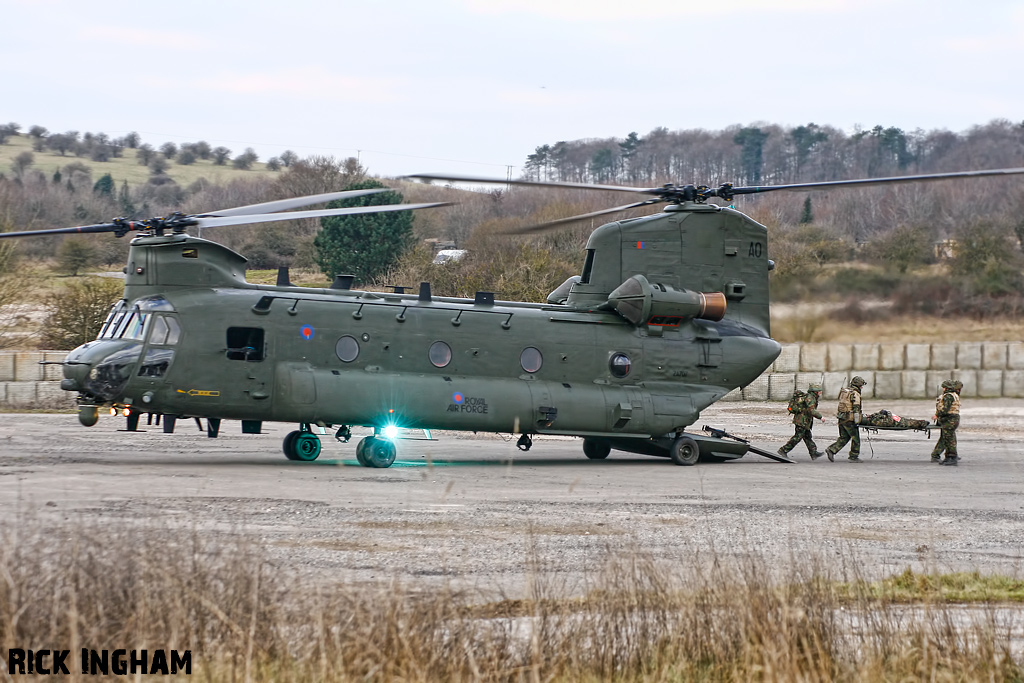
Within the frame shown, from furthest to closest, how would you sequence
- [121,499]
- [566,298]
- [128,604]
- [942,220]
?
[942,220] → [566,298] → [121,499] → [128,604]

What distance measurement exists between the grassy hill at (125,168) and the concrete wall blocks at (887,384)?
88283 millimetres

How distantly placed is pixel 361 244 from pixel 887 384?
27338 mm

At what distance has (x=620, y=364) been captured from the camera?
60.6ft

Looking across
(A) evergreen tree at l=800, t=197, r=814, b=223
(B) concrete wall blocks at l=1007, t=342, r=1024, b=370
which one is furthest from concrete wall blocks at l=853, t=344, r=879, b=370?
(A) evergreen tree at l=800, t=197, r=814, b=223

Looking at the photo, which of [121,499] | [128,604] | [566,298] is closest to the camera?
[128,604]

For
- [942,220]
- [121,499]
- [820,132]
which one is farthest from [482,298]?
[820,132]

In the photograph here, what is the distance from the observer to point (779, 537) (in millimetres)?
11086

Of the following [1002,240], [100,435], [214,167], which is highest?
[214,167]

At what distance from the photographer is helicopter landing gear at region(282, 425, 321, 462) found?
679 inches

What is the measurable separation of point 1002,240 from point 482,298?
17.0 m

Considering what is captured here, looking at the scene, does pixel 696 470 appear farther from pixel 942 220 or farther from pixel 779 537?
pixel 942 220

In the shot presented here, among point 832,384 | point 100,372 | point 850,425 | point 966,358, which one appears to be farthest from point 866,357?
point 100,372

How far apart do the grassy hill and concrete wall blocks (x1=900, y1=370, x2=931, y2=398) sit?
291 feet

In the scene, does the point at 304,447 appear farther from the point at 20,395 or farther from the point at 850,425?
the point at 20,395
